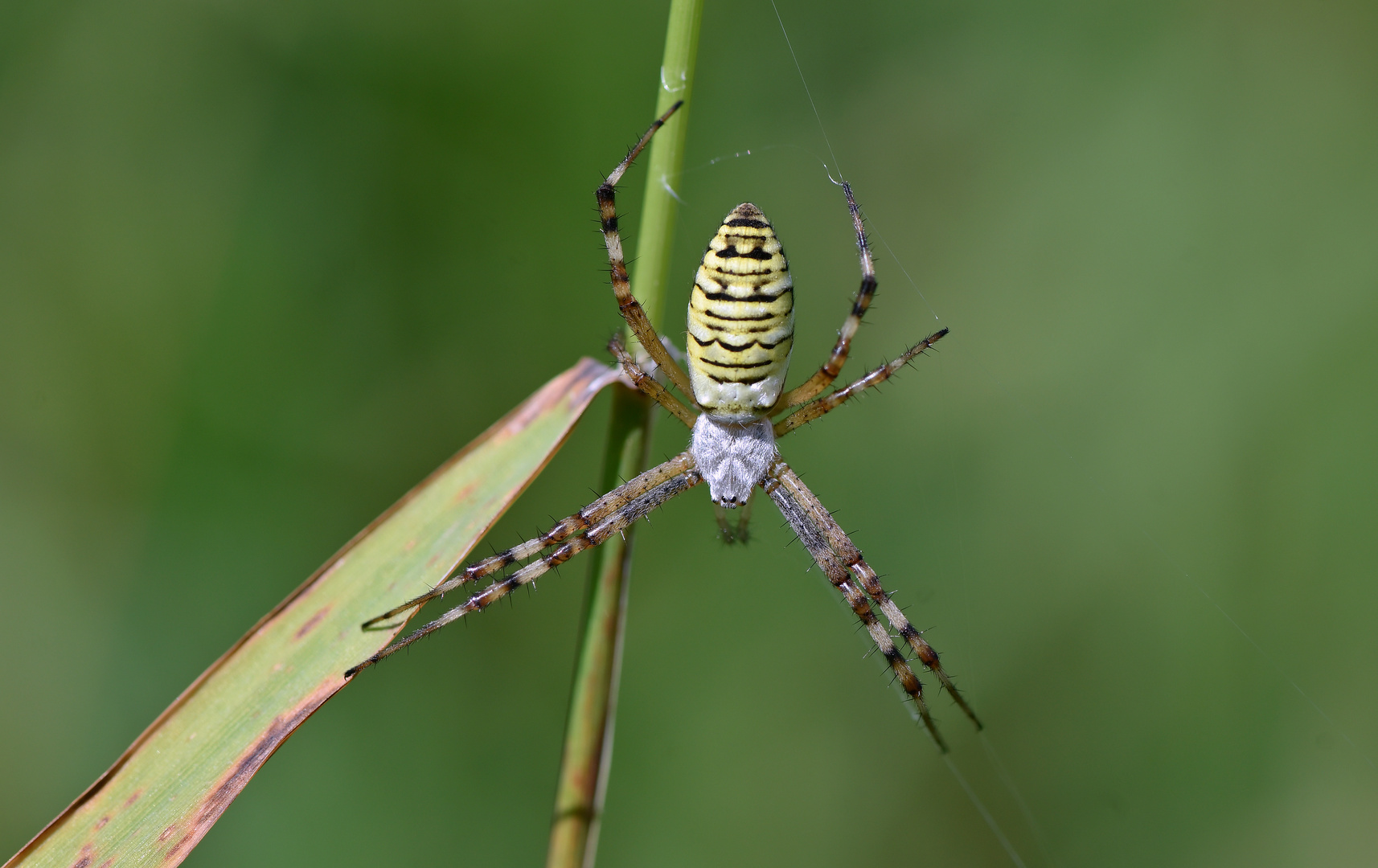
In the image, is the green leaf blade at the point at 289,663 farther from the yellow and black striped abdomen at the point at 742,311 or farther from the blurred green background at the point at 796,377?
the blurred green background at the point at 796,377

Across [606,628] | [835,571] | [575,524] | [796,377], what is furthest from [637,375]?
[796,377]

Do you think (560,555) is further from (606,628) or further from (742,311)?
(742,311)

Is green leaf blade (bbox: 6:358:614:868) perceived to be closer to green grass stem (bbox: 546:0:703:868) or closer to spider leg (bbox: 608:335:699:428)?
spider leg (bbox: 608:335:699:428)

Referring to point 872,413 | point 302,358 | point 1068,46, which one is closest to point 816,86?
point 1068,46

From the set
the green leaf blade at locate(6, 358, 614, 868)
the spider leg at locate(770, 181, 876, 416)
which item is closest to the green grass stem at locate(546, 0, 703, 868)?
the green leaf blade at locate(6, 358, 614, 868)

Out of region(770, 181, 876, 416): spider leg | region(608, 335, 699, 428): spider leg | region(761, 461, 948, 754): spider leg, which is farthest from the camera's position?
region(761, 461, 948, 754): spider leg

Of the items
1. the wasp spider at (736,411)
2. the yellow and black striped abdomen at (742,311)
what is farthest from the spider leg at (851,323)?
the yellow and black striped abdomen at (742,311)
